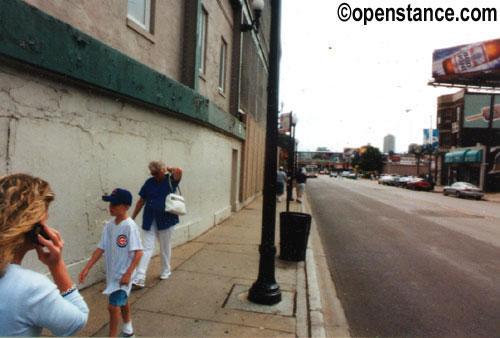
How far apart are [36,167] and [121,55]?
2.04 metres

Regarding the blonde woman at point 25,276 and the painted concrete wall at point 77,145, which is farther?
the painted concrete wall at point 77,145

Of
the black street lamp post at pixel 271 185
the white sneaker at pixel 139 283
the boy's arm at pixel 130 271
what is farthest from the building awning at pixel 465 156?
the boy's arm at pixel 130 271

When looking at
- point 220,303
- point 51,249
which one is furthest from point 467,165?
point 51,249

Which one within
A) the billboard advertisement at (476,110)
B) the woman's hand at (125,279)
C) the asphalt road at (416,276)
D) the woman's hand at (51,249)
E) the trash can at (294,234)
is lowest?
the asphalt road at (416,276)

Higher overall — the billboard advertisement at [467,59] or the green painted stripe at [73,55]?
the billboard advertisement at [467,59]

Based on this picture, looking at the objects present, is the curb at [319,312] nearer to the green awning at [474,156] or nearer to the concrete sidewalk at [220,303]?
the concrete sidewalk at [220,303]

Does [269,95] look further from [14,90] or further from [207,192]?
[207,192]

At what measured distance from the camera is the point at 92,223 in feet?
16.2

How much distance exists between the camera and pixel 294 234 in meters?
6.77

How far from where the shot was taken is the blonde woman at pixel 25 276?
1.37m

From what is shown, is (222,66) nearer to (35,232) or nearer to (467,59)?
(35,232)

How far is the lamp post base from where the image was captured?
15.0 ft

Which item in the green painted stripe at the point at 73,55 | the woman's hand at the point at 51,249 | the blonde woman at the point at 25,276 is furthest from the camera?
the green painted stripe at the point at 73,55

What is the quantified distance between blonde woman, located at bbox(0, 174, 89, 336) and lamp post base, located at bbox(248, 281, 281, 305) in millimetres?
3339
